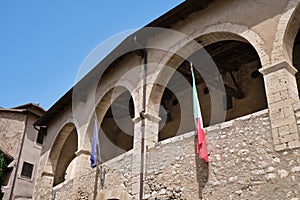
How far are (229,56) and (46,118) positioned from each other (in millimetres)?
7008

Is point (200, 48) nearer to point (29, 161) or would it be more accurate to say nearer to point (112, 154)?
point (112, 154)

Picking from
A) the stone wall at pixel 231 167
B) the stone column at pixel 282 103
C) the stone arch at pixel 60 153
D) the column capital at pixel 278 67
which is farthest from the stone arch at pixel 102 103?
the stone column at pixel 282 103

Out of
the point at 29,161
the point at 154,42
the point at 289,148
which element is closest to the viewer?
the point at 289,148

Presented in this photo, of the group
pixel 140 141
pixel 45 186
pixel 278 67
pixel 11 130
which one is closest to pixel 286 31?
pixel 278 67

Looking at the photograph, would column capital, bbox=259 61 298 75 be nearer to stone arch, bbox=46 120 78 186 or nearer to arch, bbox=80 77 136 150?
arch, bbox=80 77 136 150

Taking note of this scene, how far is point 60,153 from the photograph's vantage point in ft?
38.5

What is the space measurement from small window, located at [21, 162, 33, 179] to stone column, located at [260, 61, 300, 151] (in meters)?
15.2

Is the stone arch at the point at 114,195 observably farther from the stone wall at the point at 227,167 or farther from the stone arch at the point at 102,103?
the stone arch at the point at 102,103

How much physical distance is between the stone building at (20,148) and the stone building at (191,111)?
6137 mm

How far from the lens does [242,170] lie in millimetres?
5621

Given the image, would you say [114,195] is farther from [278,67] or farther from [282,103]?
[278,67]

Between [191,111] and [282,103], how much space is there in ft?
16.3

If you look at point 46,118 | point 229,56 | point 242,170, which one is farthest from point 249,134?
point 46,118

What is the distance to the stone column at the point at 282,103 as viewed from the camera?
5234 millimetres
